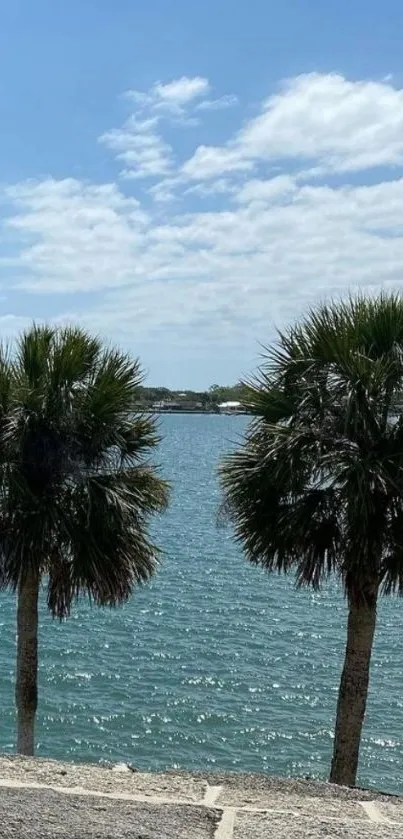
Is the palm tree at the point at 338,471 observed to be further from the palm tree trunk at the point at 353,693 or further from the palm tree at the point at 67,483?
the palm tree at the point at 67,483

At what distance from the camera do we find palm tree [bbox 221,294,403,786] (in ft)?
32.6

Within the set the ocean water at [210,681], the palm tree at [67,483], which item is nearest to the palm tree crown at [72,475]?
the palm tree at [67,483]

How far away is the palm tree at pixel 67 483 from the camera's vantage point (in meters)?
10.8

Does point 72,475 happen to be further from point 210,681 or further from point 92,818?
point 210,681

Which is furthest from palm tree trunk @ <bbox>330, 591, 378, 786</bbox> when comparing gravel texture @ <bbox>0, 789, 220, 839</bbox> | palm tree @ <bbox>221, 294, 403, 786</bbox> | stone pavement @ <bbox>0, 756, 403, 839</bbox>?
gravel texture @ <bbox>0, 789, 220, 839</bbox>

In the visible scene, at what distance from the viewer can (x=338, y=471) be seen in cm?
995

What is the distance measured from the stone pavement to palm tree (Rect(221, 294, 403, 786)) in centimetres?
293

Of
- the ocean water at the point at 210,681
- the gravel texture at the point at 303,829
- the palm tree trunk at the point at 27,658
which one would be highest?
the gravel texture at the point at 303,829

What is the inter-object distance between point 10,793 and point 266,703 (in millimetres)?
12117

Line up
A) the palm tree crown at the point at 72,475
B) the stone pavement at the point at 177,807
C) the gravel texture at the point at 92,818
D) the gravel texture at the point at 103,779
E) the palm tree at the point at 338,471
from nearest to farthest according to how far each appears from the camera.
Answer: the gravel texture at the point at 92,818 < the stone pavement at the point at 177,807 < the gravel texture at the point at 103,779 < the palm tree at the point at 338,471 < the palm tree crown at the point at 72,475

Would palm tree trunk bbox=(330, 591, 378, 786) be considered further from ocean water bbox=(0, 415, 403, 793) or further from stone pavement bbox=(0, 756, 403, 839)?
stone pavement bbox=(0, 756, 403, 839)

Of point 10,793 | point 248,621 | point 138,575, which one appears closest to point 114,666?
point 248,621

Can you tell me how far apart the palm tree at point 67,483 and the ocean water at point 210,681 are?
1.36 m

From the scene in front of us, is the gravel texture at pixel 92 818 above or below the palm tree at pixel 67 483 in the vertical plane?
below
